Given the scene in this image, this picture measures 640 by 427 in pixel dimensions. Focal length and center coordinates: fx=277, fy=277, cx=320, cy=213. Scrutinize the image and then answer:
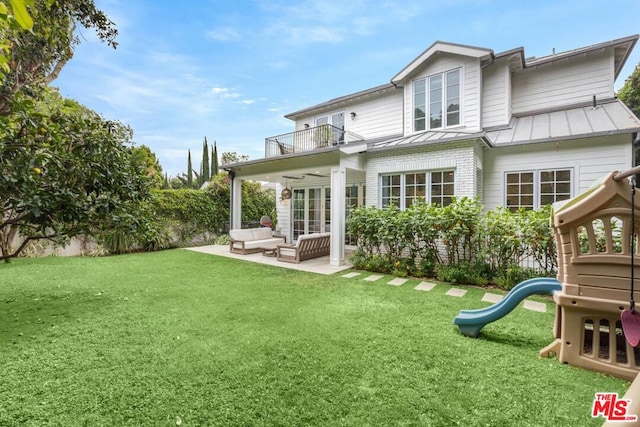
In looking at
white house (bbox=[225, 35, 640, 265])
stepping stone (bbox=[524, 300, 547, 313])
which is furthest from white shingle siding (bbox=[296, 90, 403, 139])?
stepping stone (bbox=[524, 300, 547, 313])

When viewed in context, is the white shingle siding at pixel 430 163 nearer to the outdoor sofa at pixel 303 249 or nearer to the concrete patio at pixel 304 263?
the outdoor sofa at pixel 303 249

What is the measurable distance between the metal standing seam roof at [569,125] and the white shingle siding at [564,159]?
0.25 metres

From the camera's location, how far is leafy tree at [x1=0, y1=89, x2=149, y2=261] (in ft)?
11.4

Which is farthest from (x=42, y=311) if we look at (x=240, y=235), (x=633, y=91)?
(x=633, y=91)

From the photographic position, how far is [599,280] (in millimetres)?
2803

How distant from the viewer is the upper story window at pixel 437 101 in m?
9.24

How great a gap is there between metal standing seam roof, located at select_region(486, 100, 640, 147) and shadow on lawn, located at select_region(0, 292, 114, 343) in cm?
1015

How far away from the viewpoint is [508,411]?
225cm

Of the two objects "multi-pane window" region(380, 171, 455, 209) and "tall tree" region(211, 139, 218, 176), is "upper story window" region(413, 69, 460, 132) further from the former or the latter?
"tall tree" region(211, 139, 218, 176)

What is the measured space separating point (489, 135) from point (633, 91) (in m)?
13.1

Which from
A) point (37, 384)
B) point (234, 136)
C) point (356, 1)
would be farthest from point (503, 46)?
point (234, 136)

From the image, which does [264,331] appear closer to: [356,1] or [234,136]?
[356,1]

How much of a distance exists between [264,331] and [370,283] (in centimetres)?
328

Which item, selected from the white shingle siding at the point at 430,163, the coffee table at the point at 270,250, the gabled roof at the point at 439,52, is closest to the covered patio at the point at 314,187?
the white shingle siding at the point at 430,163
